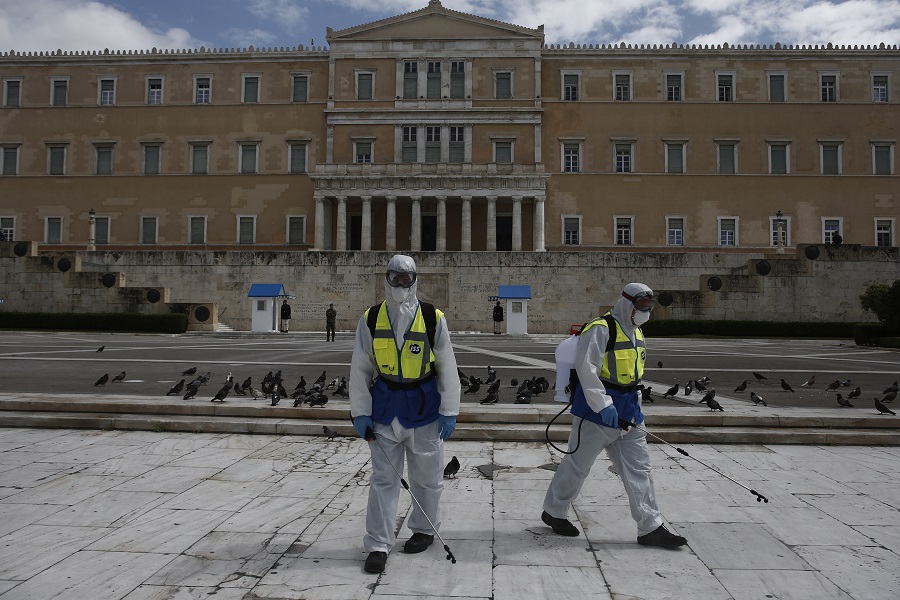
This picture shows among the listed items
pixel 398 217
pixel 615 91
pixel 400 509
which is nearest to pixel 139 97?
pixel 398 217

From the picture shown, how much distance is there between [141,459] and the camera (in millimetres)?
7109

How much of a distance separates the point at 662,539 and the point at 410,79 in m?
47.0

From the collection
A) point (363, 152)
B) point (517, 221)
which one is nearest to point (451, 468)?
point (517, 221)

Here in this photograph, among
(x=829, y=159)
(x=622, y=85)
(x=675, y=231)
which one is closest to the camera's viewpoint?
(x=829, y=159)

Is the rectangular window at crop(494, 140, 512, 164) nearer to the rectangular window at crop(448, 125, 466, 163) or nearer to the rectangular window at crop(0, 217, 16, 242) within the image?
the rectangular window at crop(448, 125, 466, 163)

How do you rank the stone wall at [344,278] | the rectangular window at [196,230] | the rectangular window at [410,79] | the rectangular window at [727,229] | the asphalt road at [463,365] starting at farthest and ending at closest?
the rectangular window at [196,230] < the rectangular window at [410,79] < the rectangular window at [727,229] < the stone wall at [344,278] < the asphalt road at [463,365]

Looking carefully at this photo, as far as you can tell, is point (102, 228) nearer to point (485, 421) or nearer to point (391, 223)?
point (391, 223)

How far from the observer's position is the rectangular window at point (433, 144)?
47.5m

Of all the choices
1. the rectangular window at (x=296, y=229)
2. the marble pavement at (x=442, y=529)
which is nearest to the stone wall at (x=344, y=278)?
the rectangular window at (x=296, y=229)

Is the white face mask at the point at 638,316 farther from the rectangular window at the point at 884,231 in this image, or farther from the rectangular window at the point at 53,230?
the rectangular window at the point at 53,230

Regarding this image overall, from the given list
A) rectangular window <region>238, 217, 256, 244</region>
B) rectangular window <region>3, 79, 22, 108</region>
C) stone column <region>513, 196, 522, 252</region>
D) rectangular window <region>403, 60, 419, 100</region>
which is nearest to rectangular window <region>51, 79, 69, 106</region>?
rectangular window <region>3, 79, 22, 108</region>

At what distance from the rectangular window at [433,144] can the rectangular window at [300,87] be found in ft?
31.7

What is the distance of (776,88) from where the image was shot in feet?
155

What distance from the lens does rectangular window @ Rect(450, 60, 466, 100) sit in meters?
47.6
